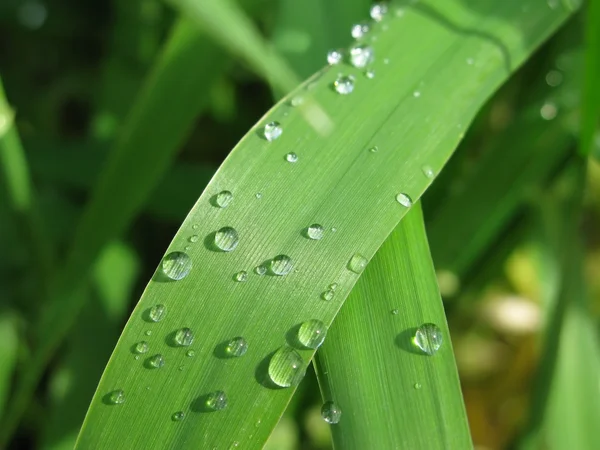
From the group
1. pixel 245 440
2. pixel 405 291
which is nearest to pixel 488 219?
pixel 405 291

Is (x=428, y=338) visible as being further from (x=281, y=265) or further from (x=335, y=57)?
(x=335, y=57)

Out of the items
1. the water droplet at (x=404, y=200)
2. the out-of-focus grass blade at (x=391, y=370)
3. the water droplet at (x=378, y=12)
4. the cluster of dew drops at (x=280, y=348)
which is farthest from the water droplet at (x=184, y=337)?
the water droplet at (x=378, y=12)

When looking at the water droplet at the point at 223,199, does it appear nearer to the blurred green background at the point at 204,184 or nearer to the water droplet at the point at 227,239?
the water droplet at the point at 227,239

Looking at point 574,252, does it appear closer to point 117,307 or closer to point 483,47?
point 483,47

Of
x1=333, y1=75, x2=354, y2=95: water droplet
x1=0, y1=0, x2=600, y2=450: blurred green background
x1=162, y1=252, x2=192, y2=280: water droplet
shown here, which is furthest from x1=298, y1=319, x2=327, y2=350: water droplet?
x1=0, y1=0, x2=600, y2=450: blurred green background

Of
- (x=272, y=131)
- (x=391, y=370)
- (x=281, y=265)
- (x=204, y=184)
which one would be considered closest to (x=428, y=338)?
(x=391, y=370)

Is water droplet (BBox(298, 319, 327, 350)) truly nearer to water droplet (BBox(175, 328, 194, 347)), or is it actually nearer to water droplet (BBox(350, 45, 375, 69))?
water droplet (BBox(175, 328, 194, 347))
